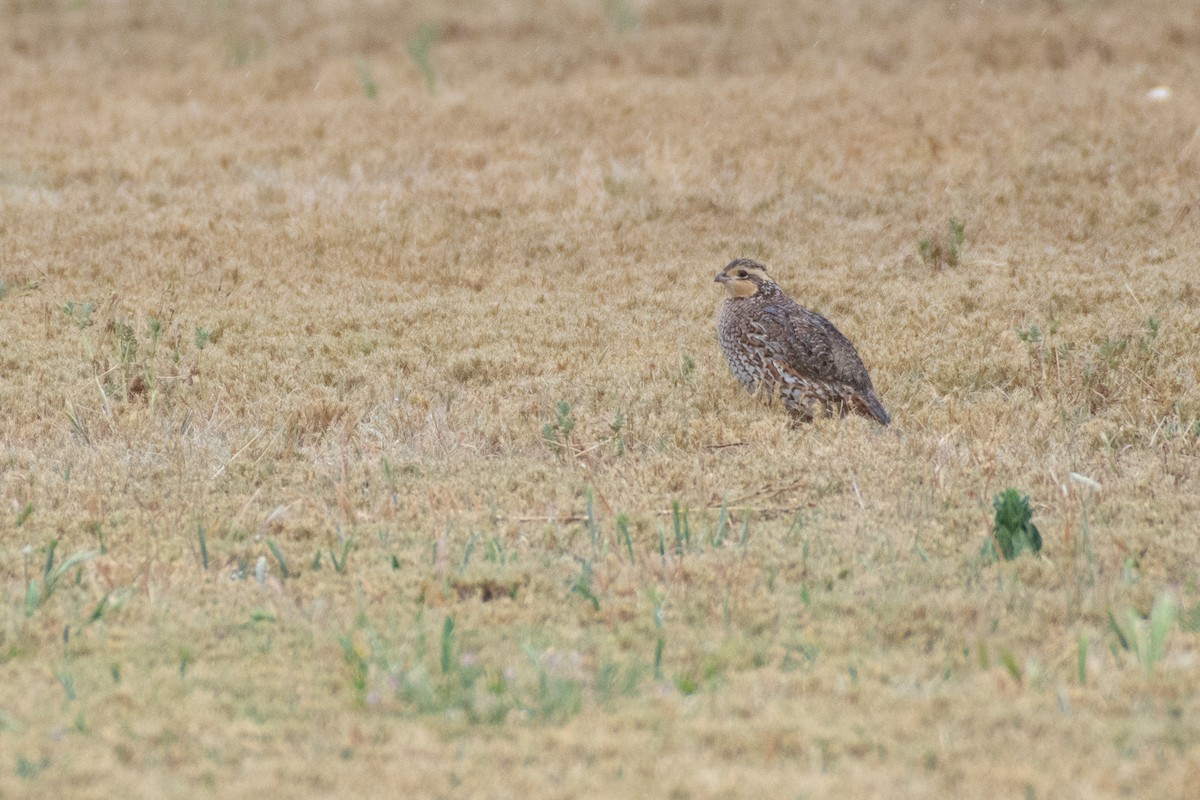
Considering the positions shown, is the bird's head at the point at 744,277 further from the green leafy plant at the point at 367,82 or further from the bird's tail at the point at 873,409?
the green leafy plant at the point at 367,82

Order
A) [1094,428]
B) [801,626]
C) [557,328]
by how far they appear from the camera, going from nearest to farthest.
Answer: [801,626] → [1094,428] → [557,328]

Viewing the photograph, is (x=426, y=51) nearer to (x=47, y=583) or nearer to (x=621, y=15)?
(x=621, y=15)

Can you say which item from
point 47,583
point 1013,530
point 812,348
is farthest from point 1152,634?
point 812,348

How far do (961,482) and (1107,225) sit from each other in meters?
6.33

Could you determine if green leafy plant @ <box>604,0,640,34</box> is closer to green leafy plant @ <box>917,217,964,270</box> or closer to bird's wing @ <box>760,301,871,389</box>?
green leafy plant @ <box>917,217,964,270</box>

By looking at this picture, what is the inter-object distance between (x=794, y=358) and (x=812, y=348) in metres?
0.12

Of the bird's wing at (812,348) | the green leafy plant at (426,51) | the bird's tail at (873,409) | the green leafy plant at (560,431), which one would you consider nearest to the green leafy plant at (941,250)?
the bird's wing at (812,348)

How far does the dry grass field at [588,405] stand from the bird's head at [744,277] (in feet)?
1.84

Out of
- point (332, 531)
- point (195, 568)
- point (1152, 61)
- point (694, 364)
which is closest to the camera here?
point (195, 568)

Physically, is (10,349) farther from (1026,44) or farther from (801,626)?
(1026,44)

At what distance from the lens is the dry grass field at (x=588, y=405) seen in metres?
3.91

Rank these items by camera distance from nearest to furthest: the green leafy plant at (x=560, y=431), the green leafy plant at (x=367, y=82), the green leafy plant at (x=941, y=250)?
1. the green leafy plant at (x=560, y=431)
2. the green leafy plant at (x=941, y=250)
3. the green leafy plant at (x=367, y=82)

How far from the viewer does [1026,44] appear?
1677cm

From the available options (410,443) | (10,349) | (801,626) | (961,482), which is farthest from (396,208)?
(801,626)
